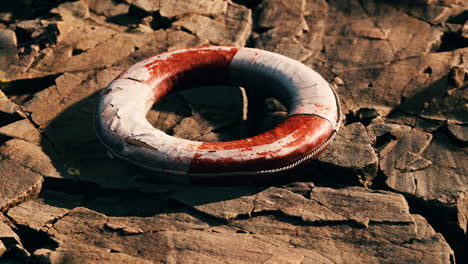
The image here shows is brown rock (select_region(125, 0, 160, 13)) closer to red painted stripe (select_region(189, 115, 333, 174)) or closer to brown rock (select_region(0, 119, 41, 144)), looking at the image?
brown rock (select_region(0, 119, 41, 144))

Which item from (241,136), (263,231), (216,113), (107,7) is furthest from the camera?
(107,7)

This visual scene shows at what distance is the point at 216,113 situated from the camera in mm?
3137

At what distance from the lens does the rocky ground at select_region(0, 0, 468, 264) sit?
2355mm

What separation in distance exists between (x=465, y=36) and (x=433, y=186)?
1.54 meters

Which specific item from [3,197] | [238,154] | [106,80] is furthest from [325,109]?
[3,197]

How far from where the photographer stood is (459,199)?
8.23ft

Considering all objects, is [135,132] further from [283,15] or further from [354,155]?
[283,15]

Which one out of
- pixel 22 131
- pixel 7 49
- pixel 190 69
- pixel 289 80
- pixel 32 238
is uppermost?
pixel 289 80

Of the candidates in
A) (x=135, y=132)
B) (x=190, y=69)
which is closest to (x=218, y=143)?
(x=135, y=132)

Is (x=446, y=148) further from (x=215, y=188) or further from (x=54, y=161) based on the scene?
(x=54, y=161)

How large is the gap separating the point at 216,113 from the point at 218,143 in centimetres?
60

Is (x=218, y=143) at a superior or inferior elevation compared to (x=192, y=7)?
inferior

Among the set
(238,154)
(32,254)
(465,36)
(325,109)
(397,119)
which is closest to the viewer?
(32,254)

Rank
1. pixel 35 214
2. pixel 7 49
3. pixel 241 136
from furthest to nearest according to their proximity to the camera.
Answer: pixel 7 49 < pixel 241 136 < pixel 35 214
